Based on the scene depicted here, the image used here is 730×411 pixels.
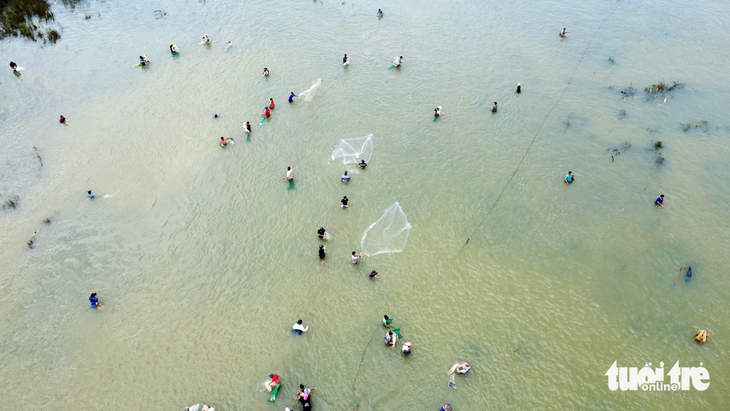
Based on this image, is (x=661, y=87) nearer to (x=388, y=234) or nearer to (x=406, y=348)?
(x=388, y=234)

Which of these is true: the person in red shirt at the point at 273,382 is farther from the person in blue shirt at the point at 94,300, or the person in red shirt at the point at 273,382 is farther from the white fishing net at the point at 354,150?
the white fishing net at the point at 354,150

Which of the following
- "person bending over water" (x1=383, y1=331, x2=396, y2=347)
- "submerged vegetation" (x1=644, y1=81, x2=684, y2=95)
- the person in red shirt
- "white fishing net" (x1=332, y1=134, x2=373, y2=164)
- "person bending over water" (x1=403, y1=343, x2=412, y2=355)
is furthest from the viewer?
"submerged vegetation" (x1=644, y1=81, x2=684, y2=95)

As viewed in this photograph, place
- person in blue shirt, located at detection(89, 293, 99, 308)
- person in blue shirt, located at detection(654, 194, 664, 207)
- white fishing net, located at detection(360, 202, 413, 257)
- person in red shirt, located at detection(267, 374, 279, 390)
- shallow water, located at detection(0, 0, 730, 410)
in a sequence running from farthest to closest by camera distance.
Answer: person in blue shirt, located at detection(654, 194, 664, 207), white fishing net, located at detection(360, 202, 413, 257), person in blue shirt, located at detection(89, 293, 99, 308), shallow water, located at detection(0, 0, 730, 410), person in red shirt, located at detection(267, 374, 279, 390)

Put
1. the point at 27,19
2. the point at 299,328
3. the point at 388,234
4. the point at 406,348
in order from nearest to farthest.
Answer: the point at 406,348
the point at 299,328
the point at 388,234
the point at 27,19

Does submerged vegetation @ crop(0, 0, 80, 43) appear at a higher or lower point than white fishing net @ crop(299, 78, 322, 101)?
higher

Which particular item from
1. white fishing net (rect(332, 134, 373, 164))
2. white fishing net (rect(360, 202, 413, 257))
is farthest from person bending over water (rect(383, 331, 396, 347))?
white fishing net (rect(332, 134, 373, 164))

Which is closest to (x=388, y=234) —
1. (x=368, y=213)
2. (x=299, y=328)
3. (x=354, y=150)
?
(x=368, y=213)

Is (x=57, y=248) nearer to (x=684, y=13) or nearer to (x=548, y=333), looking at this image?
(x=548, y=333)

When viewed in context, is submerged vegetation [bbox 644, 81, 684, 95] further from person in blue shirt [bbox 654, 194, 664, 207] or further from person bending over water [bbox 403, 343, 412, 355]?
person bending over water [bbox 403, 343, 412, 355]
